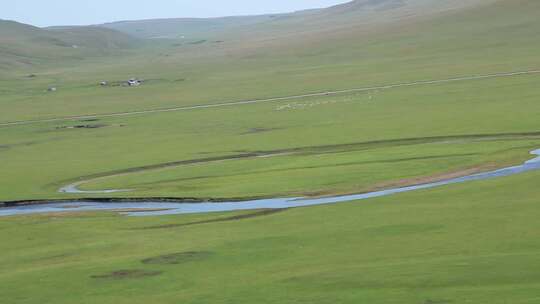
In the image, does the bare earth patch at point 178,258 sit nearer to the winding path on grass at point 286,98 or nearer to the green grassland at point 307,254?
the green grassland at point 307,254

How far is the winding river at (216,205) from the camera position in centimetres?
3944

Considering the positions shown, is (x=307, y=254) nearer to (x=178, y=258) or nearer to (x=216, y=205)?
(x=178, y=258)

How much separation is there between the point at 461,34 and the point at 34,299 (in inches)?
4171

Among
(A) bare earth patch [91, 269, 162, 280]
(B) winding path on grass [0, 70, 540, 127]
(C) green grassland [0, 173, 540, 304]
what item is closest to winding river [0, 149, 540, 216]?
(C) green grassland [0, 173, 540, 304]

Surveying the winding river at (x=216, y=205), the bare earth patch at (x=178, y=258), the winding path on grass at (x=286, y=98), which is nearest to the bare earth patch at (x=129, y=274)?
the bare earth patch at (x=178, y=258)

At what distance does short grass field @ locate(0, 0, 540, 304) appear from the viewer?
25.7 meters

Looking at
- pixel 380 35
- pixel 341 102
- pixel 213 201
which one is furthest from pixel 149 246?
pixel 380 35

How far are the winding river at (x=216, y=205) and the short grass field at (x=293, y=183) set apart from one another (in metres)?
1.06

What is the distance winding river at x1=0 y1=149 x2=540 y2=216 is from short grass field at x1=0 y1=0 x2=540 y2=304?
3.48 feet

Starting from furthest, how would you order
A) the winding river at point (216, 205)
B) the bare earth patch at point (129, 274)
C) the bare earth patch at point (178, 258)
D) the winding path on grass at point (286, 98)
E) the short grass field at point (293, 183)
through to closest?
the winding path on grass at point (286, 98) → the winding river at point (216, 205) → the bare earth patch at point (178, 258) → the bare earth patch at point (129, 274) → the short grass field at point (293, 183)

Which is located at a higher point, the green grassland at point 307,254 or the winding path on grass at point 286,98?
the green grassland at point 307,254

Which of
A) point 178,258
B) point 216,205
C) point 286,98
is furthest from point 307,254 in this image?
point 286,98

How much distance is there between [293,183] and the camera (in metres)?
43.6

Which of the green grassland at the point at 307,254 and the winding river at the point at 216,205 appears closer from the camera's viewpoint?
the green grassland at the point at 307,254
